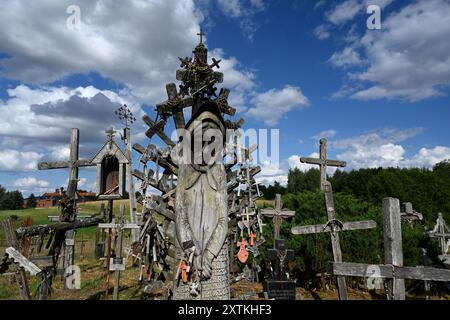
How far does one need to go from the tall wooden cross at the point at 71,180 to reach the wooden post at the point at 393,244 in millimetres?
10115

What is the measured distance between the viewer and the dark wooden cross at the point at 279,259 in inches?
385

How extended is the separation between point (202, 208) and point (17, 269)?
6.35 m

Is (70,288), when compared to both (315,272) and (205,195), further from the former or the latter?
(205,195)

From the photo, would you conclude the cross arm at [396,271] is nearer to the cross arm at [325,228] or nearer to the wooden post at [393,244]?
the wooden post at [393,244]

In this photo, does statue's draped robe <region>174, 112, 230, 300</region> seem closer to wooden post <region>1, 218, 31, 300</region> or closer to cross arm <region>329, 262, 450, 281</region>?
cross arm <region>329, 262, 450, 281</region>

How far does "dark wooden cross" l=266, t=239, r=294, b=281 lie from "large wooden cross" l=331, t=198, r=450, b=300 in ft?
8.58

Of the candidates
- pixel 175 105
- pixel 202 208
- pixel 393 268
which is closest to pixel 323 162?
pixel 393 268

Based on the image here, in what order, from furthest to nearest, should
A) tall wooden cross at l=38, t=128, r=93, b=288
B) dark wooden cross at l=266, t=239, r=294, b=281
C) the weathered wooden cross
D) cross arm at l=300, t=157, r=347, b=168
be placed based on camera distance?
cross arm at l=300, t=157, r=347, b=168 → tall wooden cross at l=38, t=128, r=93, b=288 → the weathered wooden cross → dark wooden cross at l=266, t=239, r=294, b=281

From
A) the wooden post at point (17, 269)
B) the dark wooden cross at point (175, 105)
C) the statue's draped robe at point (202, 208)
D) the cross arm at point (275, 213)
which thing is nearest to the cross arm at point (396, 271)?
the statue's draped robe at point (202, 208)

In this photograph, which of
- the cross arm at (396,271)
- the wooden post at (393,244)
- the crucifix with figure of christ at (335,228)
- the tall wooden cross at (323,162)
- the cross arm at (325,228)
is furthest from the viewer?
the tall wooden cross at (323,162)

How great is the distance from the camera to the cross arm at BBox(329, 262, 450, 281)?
656 cm

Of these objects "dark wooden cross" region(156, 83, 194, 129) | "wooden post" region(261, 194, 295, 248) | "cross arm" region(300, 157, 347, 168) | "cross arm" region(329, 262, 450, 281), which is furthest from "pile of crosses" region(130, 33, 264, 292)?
"cross arm" region(300, 157, 347, 168)
